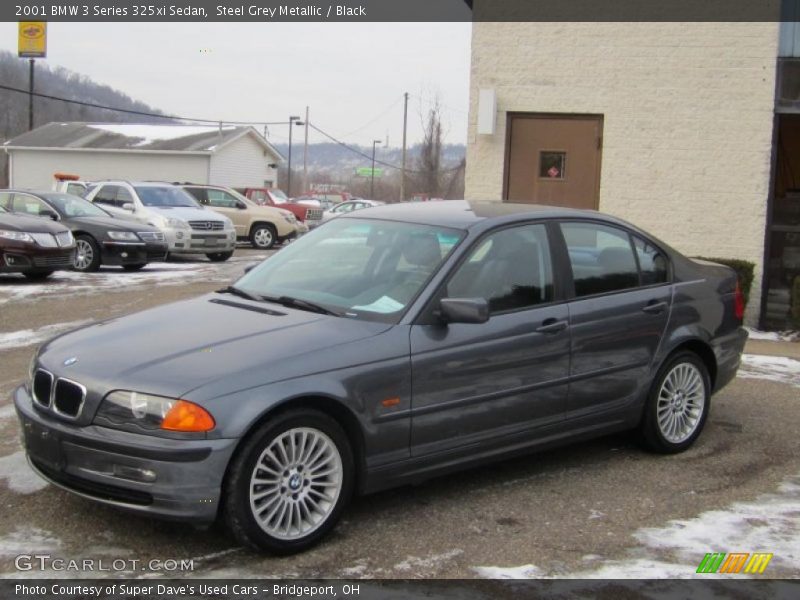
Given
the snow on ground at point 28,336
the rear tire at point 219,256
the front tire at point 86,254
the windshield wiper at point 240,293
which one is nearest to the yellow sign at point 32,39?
the rear tire at point 219,256

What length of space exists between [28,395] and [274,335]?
4.23 feet

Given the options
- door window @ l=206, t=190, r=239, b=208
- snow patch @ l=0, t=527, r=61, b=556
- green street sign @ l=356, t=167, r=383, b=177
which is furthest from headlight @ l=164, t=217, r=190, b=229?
green street sign @ l=356, t=167, r=383, b=177

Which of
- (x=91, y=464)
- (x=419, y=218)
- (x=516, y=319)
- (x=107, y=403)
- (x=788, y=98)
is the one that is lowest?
(x=91, y=464)

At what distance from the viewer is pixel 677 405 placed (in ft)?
20.1

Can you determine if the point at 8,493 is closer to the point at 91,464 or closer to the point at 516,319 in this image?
the point at 91,464

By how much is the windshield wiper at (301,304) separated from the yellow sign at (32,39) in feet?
146

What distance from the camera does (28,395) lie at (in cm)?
465

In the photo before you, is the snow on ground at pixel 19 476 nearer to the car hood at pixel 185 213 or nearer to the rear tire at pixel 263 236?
the car hood at pixel 185 213

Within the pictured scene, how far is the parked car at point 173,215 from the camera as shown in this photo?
18766 millimetres

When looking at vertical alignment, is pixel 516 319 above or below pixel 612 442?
above

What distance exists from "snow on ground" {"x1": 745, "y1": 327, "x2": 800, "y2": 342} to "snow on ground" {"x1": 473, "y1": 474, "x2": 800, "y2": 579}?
6.75 m

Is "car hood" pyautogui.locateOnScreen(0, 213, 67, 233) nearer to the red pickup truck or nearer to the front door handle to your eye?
the front door handle

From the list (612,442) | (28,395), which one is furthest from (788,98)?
(28,395)

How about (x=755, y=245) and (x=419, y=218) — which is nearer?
(x=419, y=218)
